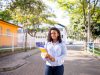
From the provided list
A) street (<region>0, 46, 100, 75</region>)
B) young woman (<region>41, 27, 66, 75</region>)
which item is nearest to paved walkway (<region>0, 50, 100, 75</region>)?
street (<region>0, 46, 100, 75</region>)

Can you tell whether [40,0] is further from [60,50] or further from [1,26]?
[60,50]

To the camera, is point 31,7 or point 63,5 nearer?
point 31,7

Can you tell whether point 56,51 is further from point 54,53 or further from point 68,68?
point 68,68

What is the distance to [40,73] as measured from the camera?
410 inches

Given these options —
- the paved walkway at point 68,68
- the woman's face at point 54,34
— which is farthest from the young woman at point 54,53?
the paved walkway at point 68,68

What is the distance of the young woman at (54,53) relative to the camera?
5.07 metres

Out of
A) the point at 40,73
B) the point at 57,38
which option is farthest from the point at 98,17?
the point at 57,38

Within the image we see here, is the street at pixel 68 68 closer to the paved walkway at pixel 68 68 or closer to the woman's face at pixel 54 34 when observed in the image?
the paved walkway at pixel 68 68

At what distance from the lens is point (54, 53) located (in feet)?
16.8

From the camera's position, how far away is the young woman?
5.07 m

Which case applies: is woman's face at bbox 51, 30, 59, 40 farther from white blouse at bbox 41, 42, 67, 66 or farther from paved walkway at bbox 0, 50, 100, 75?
paved walkway at bbox 0, 50, 100, 75

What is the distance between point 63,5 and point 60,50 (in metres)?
28.3

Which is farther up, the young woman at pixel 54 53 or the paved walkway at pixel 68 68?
the young woman at pixel 54 53

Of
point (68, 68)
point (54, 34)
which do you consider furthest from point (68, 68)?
point (54, 34)
